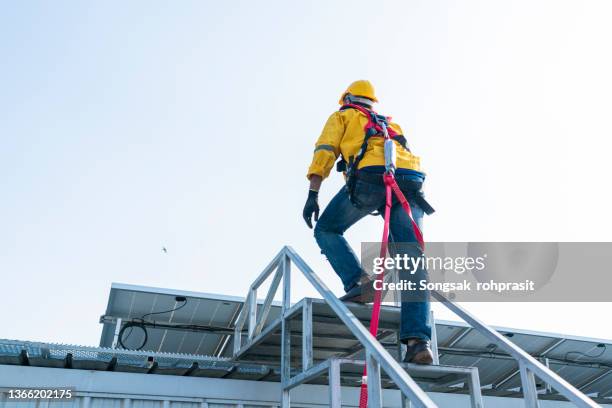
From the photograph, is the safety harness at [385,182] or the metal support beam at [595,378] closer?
the safety harness at [385,182]

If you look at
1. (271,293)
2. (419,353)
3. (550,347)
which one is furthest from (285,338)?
(550,347)

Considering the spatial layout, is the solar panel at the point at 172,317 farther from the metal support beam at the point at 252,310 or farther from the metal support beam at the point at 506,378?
the metal support beam at the point at 506,378

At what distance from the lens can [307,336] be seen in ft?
15.3

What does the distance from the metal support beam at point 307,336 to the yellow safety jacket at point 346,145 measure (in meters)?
1.13

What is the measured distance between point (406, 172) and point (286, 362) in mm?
2000

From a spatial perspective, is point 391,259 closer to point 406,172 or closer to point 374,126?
point 406,172

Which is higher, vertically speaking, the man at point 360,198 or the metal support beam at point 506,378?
the man at point 360,198

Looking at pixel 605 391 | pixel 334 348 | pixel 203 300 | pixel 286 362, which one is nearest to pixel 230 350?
pixel 203 300

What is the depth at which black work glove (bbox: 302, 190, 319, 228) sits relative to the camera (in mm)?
5012

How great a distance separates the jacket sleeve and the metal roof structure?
171 cm

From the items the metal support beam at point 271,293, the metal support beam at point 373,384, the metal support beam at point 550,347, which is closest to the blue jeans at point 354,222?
the metal support beam at point 373,384

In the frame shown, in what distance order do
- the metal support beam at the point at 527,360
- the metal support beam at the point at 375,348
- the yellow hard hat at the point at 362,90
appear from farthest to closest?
the yellow hard hat at the point at 362,90, the metal support beam at the point at 527,360, the metal support beam at the point at 375,348

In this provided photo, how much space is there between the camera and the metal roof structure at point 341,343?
6905 mm

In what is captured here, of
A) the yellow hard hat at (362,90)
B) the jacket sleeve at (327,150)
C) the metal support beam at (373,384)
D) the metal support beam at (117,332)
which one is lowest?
the metal support beam at (373,384)
